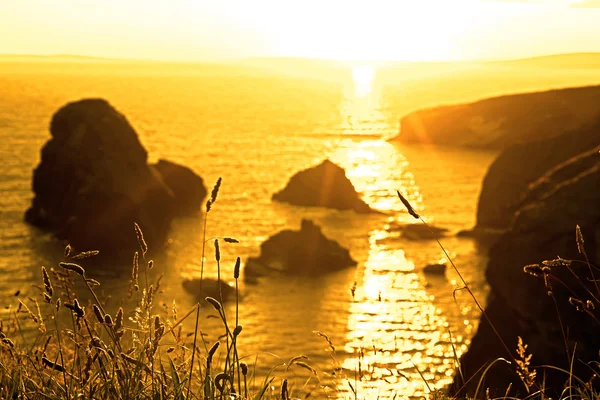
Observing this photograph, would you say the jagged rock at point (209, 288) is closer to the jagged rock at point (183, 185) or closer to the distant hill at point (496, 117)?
the jagged rock at point (183, 185)

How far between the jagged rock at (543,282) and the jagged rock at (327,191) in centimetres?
5679

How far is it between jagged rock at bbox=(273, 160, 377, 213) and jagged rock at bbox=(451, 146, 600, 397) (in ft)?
186

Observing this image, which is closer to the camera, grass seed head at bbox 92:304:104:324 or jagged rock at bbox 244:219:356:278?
grass seed head at bbox 92:304:104:324

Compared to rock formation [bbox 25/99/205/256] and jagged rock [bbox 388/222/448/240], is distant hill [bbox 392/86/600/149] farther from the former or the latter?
rock formation [bbox 25/99/205/256]

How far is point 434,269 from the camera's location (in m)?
63.7

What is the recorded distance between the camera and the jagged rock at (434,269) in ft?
209

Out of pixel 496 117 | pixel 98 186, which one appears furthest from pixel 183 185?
pixel 496 117

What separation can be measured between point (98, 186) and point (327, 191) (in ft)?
86.3

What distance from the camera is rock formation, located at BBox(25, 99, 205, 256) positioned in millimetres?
75500

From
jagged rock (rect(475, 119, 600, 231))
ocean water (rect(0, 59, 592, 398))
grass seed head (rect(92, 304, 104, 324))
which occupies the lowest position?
ocean water (rect(0, 59, 592, 398))

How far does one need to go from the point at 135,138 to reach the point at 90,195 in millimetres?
8517

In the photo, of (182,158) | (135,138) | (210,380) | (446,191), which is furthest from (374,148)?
(210,380)

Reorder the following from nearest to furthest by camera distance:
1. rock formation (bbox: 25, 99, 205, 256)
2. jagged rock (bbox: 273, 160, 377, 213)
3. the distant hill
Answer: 1. rock formation (bbox: 25, 99, 205, 256)
2. jagged rock (bbox: 273, 160, 377, 213)
3. the distant hill

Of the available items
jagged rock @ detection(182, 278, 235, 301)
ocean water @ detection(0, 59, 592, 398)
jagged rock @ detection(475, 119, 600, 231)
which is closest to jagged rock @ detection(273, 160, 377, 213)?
ocean water @ detection(0, 59, 592, 398)
